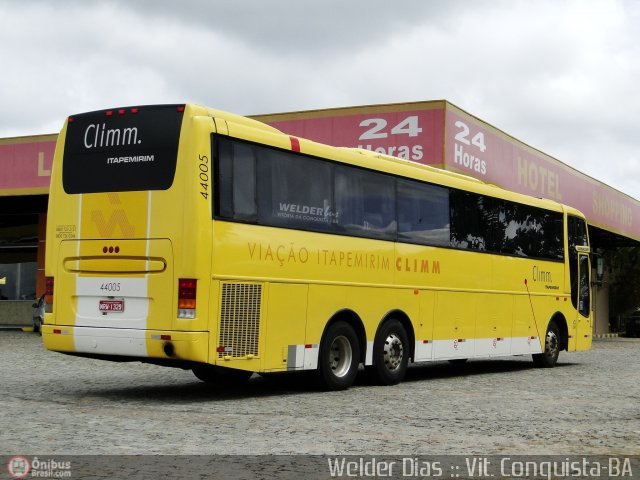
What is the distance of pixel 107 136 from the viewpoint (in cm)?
1265

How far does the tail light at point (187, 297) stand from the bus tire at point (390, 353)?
394cm

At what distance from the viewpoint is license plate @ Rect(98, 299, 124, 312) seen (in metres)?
12.2

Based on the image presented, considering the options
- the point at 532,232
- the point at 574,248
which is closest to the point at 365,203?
the point at 532,232

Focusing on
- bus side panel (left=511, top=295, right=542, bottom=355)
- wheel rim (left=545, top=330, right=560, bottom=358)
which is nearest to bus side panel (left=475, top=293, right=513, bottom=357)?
bus side panel (left=511, top=295, right=542, bottom=355)

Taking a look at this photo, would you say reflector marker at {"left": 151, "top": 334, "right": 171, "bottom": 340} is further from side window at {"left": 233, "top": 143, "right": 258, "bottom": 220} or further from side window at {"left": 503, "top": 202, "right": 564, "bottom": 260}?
side window at {"left": 503, "top": 202, "right": 564, "bottom": 260}

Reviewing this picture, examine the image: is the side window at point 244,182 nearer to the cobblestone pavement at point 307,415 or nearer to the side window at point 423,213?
the cobblestone pavement at point 307,415

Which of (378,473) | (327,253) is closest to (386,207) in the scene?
(327,253)

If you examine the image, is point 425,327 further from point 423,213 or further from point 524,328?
point 524,328

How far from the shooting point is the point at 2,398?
40.1 ft

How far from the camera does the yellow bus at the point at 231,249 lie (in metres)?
11.9

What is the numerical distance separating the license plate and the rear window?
135 centimetres

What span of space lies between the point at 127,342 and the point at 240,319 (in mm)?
1361

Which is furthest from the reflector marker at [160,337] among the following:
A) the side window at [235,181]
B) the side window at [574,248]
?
the side window at [574,248]

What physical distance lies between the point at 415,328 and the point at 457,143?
9975mm
